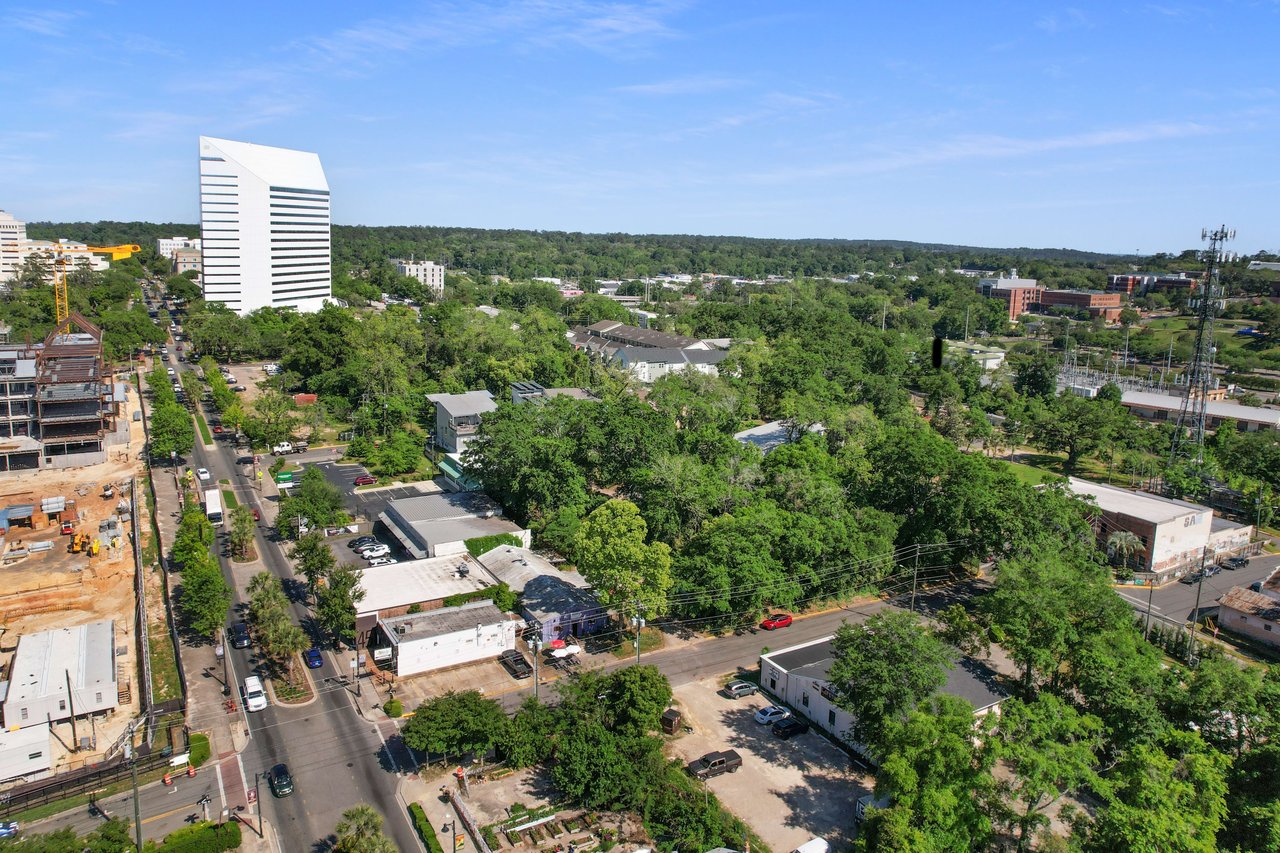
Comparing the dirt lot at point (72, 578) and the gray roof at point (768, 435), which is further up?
the gray roof at point (768, 435)

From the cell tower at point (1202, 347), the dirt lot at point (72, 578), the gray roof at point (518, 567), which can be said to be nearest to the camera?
the dirt lot at point (72, 578)

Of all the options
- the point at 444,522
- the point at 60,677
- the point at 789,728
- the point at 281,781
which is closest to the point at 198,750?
the point at 281,781

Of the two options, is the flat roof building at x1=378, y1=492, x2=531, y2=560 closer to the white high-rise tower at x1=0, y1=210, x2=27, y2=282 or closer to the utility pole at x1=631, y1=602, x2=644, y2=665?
the utility pole at x1=631, y1=602, x2=644, y2=665

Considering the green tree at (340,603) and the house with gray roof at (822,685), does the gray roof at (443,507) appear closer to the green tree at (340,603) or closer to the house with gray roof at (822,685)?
the green tree at (340,603)

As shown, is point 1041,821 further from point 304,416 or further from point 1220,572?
point 304,416

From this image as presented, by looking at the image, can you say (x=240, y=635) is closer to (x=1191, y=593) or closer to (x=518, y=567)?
(x=518, y=567)

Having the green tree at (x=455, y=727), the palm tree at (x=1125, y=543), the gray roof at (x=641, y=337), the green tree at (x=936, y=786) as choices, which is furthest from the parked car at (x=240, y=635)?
the gray roof at (x=641, y=337)
